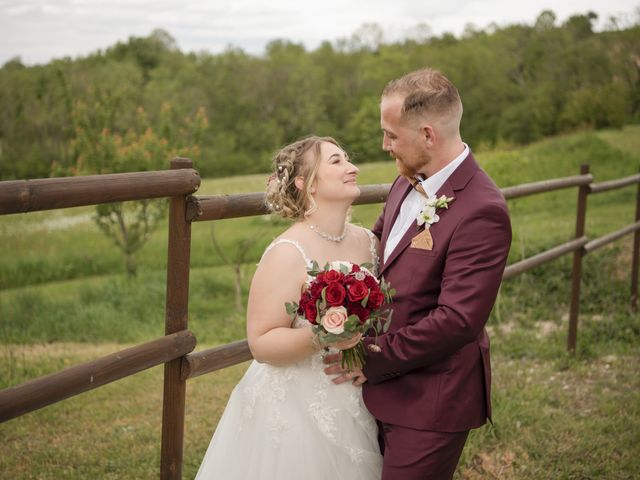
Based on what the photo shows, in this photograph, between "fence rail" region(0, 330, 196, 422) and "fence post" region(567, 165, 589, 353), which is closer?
"fence rail" region(0, 330, 196, 422)

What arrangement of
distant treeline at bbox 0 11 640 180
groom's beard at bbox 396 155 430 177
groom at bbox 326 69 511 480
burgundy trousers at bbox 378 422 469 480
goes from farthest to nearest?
1. distant treeline at bbox 0 11 640 180
2. groom's beard at bbox 396 155 430 177
3. burgundy trousers at bbox 378 422 469 480
4. groom at bbox 326 69 511 480

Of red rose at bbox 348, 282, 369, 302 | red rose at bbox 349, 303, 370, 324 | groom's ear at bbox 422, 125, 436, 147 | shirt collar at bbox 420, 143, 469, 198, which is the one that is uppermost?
groom's ear at bbox 422, 125, 436, 147

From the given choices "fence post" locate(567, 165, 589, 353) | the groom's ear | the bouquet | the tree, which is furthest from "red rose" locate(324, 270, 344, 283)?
the tree

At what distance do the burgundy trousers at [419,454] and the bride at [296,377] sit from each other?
189mm

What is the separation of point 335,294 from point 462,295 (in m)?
0.45

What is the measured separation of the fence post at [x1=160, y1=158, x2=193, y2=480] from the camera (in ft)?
9.41

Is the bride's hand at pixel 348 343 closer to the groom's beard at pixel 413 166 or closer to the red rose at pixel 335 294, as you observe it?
the red rose at pixel 335 294

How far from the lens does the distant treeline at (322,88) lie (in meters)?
31.2

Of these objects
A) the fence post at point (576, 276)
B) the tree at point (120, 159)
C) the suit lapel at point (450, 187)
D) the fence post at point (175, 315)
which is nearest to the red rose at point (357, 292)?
the suit lapel at point (450, 187)

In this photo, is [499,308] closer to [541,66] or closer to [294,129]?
[541,66]

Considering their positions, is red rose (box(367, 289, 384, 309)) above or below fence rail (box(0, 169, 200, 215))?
below

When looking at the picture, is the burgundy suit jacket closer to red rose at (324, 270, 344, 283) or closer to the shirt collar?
the shirt collar

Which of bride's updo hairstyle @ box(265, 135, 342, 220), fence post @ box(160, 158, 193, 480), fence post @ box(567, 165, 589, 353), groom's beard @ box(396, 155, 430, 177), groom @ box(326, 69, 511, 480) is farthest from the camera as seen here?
fence post @ box(567, 165, 589, 353)

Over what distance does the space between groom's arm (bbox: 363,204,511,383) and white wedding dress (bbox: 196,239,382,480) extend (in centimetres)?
38
